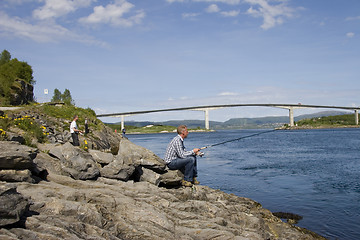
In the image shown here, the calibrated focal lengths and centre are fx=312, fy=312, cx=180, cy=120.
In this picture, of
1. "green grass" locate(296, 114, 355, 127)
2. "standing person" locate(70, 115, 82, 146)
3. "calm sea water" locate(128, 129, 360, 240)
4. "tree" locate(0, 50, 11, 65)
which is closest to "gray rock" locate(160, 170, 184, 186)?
"calm sea water" locate(128, 129, 360, 240)

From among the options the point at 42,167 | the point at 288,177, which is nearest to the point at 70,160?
the point at 42,167

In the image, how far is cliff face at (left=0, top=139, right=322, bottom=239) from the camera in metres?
4.49

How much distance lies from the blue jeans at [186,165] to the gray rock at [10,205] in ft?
17.4

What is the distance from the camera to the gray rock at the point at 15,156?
632cm

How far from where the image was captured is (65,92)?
292ft

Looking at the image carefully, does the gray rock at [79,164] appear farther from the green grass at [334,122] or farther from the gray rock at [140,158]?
the green grass at [334,122]

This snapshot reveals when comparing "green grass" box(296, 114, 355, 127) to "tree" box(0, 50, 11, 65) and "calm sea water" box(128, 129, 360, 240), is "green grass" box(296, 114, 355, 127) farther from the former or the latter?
"calm sea water" box(128, 129, 360, 240)

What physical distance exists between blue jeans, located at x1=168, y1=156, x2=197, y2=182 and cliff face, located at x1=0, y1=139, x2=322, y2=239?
0.35 meters

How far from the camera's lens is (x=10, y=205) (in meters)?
4.20

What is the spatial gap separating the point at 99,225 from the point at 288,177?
550 inches

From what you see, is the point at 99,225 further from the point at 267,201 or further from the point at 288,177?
the point at 288,177

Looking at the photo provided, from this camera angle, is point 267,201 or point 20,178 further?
point 267,201

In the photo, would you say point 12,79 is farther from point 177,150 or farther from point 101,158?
point 177,150

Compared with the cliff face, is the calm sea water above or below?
below
